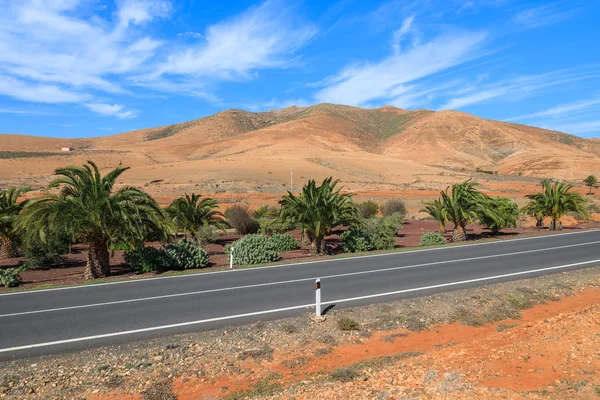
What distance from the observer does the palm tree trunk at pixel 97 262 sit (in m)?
14.7

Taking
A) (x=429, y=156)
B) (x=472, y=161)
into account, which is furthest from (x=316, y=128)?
(x=472, y=161)

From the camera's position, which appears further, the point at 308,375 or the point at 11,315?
the point at 11,315

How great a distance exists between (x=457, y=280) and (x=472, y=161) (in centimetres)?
10405

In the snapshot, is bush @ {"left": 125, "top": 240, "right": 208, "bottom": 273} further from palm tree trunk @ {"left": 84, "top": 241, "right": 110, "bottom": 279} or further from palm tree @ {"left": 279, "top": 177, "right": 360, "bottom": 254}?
palm tree @ {"left": 279, "top": 177, "right": 360, "bottom": 254}

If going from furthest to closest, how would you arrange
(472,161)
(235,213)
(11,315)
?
(472,161)
(235,213)
(11,315)

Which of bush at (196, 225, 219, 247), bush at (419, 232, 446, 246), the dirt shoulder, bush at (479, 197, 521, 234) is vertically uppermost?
bush at (479, 197, 521, 234)

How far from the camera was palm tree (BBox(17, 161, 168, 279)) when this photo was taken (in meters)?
13.9

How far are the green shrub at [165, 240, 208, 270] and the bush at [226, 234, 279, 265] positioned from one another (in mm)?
1339

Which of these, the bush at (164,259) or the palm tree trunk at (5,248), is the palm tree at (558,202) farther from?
the palm tree trunk at (5,248)

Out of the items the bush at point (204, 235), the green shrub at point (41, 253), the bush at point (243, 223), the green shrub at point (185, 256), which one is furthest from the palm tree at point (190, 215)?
the green shrub at point (185, 256)

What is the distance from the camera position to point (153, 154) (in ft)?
357

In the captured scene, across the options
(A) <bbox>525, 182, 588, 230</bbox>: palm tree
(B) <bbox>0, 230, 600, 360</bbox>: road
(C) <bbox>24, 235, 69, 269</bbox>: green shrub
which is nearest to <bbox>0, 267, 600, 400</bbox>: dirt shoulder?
(B) <bbox>0, 230, 600, 360</bbox>: road

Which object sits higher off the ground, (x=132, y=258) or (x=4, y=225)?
(x=4, y=225)

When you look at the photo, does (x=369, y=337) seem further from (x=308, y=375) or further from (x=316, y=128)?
(x=316, y=128)
